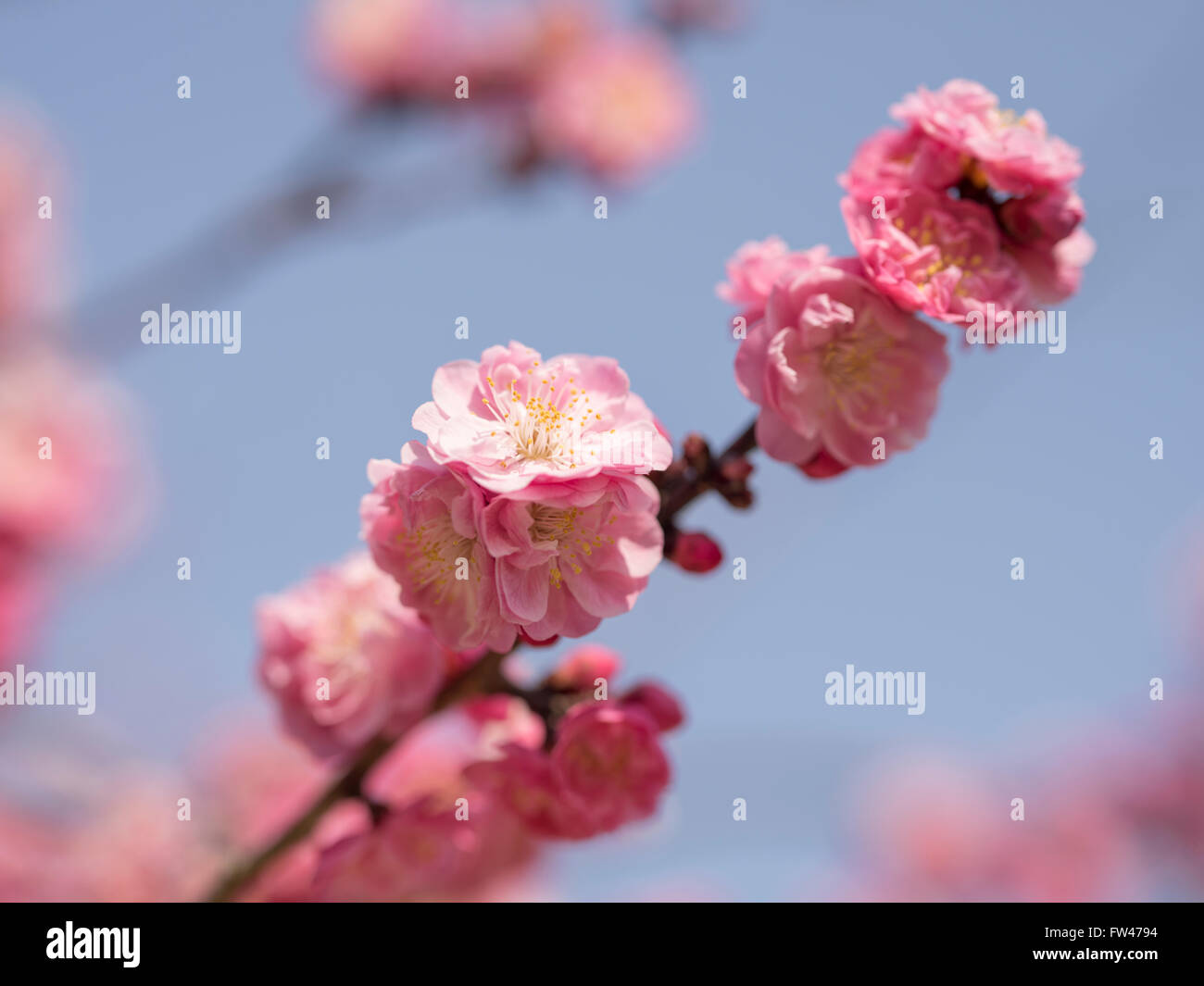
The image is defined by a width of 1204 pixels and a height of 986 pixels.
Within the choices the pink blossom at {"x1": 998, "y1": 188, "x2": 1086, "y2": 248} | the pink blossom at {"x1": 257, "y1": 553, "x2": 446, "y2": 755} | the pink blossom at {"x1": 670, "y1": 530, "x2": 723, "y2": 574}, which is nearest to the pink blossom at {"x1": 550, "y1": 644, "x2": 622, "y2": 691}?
the pink blossom at {"x1": 257, "y1": 553, "x2": 446, "y2": 755}

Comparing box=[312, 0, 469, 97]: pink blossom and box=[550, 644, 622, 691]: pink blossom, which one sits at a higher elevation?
box=[312, 0, 469, 97]: pink blossom

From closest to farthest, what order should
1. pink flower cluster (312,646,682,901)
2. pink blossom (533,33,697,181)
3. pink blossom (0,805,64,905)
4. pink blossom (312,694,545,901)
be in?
pink flower cluster (312,646,682,901), pink blossom (312,694,545,901), pink blossom (0,805,64,905), pink blossom (533,33,697,181)

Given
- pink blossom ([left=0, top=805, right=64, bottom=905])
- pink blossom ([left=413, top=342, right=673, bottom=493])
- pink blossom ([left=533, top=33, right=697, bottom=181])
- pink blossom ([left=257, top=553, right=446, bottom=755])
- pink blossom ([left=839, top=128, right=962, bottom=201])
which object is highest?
pink blossom ([left=533, top=33, right=697, bottom=181])

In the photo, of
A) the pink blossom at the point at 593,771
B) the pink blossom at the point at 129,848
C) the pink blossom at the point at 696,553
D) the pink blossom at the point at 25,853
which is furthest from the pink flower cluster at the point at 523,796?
the pink blossom at the point at 25,853
